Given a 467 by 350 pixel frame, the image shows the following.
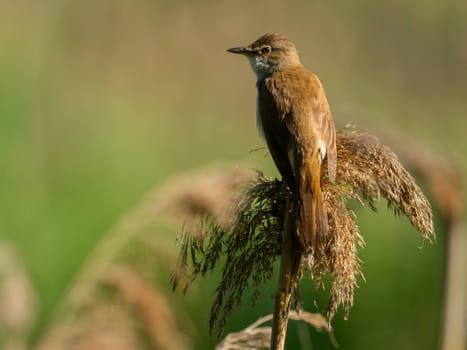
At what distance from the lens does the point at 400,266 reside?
4887 mm

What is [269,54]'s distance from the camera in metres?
3.55

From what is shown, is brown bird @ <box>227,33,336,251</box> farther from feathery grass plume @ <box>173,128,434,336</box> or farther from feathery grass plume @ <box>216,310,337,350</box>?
feathery grass plume @ <box>216,310,337,350</box>

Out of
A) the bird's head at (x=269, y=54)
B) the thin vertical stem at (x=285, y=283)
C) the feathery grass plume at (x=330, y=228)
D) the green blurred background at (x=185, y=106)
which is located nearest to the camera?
the thin vertical stem at (x=285, y=283)

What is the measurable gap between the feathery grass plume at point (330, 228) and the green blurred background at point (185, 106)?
2.70 ft

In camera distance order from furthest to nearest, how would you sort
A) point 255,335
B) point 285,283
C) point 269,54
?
1. point 269,54
2. point 255,335
3. point 285,283

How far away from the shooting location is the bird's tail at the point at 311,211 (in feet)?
7.20

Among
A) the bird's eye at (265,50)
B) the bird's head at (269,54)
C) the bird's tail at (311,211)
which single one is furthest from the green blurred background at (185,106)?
the bird's tail at (311,211)

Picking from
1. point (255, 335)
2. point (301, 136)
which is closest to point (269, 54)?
point (301, 136)

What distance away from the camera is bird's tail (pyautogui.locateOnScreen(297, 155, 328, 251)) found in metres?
2.19

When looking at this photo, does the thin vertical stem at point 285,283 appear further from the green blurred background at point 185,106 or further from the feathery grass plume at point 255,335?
the green blurred background at point 185,106

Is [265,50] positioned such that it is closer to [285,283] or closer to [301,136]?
[301,136]

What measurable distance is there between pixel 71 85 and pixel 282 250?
16.6 ft

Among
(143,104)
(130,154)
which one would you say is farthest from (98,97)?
(130,154)

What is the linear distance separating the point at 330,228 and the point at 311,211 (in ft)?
0.18
